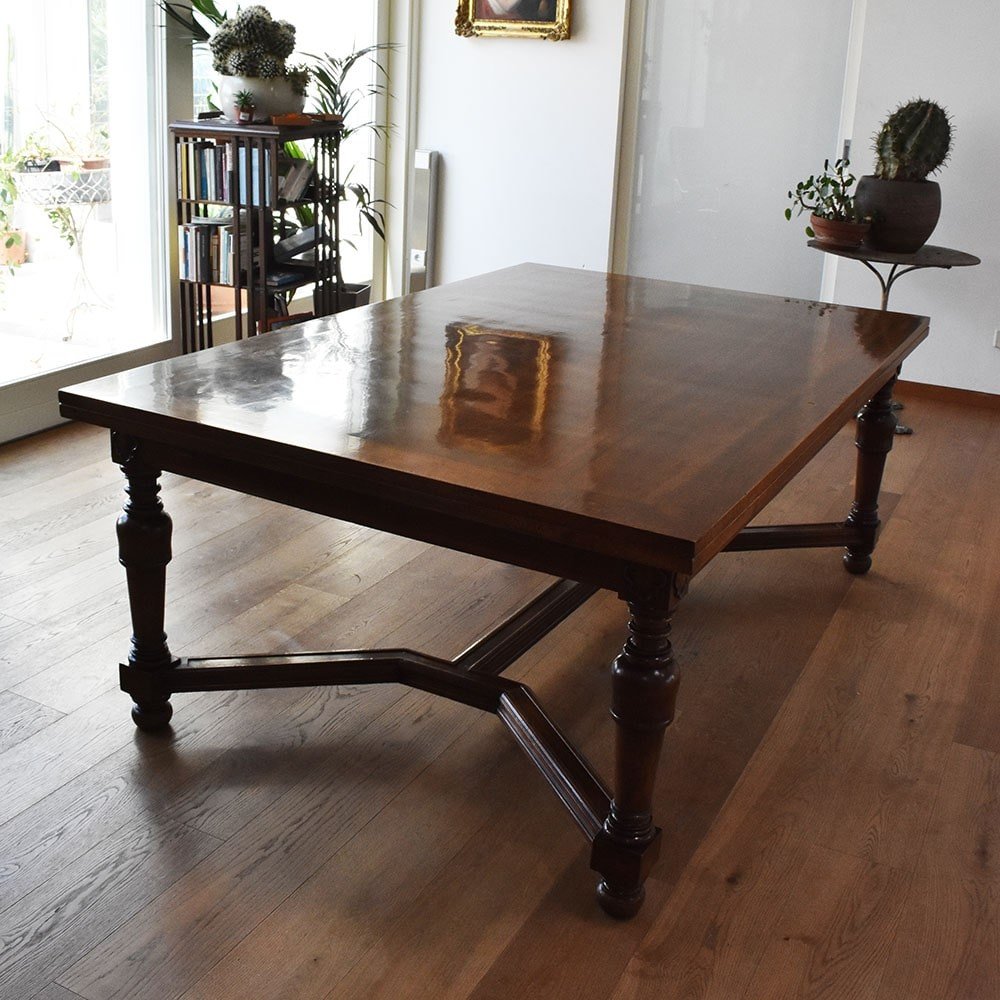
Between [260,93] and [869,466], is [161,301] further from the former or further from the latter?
[869,466]

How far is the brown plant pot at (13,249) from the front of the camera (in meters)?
4.00

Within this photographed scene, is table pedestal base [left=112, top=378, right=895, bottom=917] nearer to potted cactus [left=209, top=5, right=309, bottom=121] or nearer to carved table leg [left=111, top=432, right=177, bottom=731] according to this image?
carved table leg [left=111, top=432, right=177, bottom=731]

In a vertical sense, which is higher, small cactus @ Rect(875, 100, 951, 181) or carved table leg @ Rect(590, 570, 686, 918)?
small cactus @ Rect(875, 100, 951, 181)

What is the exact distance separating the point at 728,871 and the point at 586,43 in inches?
169

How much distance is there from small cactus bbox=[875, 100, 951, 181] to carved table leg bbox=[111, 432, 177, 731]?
3263 millimetres

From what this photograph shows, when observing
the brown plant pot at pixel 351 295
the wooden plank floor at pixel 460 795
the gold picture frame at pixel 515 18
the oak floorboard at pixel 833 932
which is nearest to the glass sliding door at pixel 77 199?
Result: the brown plant pot at pixel 351 295

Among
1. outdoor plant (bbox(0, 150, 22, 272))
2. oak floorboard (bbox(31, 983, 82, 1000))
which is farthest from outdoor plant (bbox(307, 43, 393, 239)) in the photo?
oak floorboard (bbox(31, 983, 82, 1000))

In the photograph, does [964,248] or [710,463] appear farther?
[964,248]

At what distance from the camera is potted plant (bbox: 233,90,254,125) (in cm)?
423

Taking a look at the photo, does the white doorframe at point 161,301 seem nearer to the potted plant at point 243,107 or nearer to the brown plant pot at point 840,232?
the potted plant at point 243,107

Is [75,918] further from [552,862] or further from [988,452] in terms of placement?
[988,452]

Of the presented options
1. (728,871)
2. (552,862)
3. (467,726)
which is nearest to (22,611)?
(467,726)

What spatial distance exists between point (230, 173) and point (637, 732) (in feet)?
10.2

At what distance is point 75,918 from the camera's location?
184 cm
